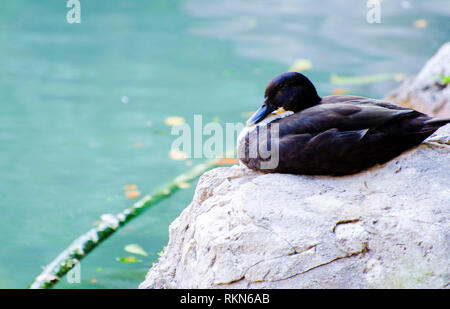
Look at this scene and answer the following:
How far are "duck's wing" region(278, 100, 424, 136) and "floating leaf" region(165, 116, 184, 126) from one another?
310cm

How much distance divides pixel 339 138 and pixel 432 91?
7.94 ft

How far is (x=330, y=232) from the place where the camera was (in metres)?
2.26

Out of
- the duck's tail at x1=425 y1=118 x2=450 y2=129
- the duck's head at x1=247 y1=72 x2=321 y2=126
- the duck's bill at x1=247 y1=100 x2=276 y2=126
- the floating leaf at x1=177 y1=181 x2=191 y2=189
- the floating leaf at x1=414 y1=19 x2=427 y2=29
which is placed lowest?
the floating leaf at x1=177 y1=181 x2=191 y2=189

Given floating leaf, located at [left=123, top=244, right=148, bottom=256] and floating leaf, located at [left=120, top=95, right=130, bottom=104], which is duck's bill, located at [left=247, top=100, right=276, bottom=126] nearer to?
floating leaf, located at [left=123, top=244, right=148, bottom=256]

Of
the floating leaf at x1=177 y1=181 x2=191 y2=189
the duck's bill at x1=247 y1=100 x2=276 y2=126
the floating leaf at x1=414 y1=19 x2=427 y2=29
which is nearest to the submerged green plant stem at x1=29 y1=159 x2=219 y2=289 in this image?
the floating leaf at x1=177 y1=181 x2=191 y2=189

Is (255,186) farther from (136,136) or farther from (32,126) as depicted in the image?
(32,126)

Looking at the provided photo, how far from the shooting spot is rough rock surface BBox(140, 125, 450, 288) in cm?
219

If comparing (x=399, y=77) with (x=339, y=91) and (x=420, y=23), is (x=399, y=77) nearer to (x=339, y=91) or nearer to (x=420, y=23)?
(x=339, y=91)

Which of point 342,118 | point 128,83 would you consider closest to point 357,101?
point 342,118

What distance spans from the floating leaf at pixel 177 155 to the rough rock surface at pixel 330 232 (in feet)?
8.49

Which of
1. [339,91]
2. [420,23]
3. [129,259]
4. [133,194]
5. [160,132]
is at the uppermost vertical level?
[420,23]

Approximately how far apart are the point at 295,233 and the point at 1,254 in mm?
2402

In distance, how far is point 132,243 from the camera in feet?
13.1
